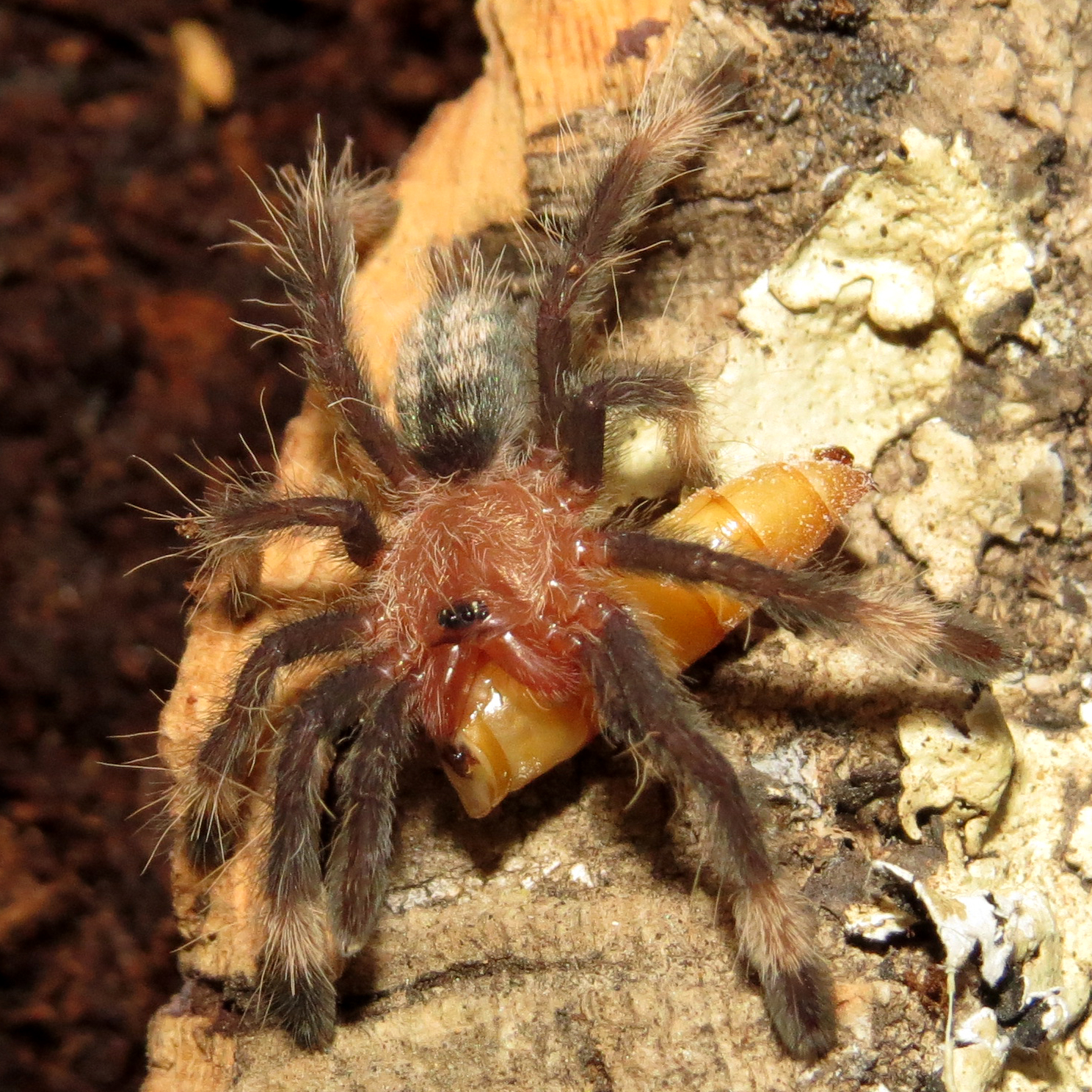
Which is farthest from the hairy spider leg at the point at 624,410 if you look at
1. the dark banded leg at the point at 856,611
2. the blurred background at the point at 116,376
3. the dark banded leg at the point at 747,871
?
the blurred background at the point at 116,376

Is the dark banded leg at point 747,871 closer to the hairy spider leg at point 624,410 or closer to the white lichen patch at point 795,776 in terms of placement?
the white lichen patch at point 795,776

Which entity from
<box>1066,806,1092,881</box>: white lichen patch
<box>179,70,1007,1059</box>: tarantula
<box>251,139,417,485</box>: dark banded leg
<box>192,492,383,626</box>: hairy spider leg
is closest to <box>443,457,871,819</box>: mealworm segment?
<box>179,70,1007,1059</box>: tarantula

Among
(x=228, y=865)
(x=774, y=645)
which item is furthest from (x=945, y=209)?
(x=228, y=865)

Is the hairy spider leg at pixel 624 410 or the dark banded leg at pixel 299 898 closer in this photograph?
the dark banded leg at pixel 299 898

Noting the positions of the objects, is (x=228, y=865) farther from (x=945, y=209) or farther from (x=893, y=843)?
(x=945, y=209)

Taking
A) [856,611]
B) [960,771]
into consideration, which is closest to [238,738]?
[856,611]

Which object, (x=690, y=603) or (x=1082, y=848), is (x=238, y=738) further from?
(x=1082, y=848)

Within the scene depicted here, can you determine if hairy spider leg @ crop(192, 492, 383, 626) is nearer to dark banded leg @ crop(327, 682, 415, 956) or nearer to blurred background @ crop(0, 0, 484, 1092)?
dark banded leg @ crop(327, 682, 415, 956)
